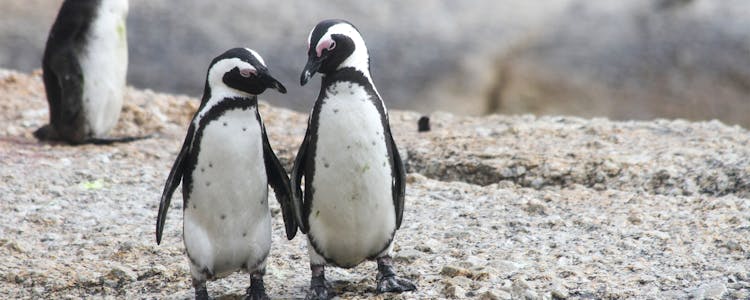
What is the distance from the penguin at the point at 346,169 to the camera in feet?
11.2

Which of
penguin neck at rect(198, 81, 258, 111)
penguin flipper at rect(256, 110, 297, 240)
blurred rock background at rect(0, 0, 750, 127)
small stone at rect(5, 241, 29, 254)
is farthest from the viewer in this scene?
blurred rock background at rect(0, 0, 750, 127)

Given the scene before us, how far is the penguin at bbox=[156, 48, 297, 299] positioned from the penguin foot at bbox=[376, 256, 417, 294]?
0.35m

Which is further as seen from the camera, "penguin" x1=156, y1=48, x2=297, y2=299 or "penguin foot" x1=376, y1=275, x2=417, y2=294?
"penguin foot" x1=376, y1=275, x2=417, y2=294

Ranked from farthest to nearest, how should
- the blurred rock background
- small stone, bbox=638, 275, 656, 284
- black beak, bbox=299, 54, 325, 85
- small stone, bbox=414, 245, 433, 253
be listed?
the blurred rock background, small stone, bbox=414, 245, 433, 253, small stone, bbox=638, 275, 656, 284, black beak, bbox=299, 54, 325, 85

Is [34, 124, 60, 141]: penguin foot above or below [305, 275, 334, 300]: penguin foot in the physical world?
above

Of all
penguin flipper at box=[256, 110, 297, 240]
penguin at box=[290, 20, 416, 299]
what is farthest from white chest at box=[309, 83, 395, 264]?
penguin flipper at box=[256, 110, 297, 240]

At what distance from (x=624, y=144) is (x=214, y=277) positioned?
8.80 feet

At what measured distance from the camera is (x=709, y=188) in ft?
16.4

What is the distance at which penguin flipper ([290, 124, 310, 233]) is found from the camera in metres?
3.50

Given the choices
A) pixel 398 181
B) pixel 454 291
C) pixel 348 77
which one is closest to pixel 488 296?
pixel 454 291

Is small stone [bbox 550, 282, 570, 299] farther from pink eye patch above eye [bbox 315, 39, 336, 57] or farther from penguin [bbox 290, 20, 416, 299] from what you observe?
pink eye patch above eye [bbox 315, 39, 336, 57]

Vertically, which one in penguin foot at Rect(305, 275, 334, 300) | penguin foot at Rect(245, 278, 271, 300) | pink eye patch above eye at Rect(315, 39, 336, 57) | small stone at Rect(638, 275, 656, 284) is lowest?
penguin foot at Rect(245, 278, 271, 300)

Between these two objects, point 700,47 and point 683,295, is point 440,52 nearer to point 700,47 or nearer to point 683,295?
point 700,47

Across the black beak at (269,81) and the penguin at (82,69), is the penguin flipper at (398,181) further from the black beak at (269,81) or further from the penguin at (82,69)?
the penguin at (82,69)
